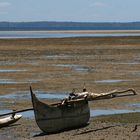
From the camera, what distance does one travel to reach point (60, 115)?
1964cm

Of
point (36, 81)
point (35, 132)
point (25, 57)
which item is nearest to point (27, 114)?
point (35, 132)

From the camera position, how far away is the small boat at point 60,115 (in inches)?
749

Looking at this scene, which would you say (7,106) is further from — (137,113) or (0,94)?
(137,113)

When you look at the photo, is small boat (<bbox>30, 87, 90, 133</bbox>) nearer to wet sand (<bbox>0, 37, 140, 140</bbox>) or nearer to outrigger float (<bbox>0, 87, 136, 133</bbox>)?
outrigger float (<bbox>0, 87, 136, 133</bbox>)

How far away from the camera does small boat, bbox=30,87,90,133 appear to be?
62.4ft

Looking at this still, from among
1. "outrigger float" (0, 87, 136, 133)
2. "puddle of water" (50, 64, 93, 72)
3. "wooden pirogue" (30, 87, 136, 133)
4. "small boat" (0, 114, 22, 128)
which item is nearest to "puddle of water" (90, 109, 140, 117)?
"outrigger float" (0, 87, 136, 133)

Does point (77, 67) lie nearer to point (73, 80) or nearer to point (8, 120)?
point (73, 80)

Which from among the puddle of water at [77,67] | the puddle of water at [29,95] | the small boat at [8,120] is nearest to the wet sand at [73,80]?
the puddle of water at [77,67]

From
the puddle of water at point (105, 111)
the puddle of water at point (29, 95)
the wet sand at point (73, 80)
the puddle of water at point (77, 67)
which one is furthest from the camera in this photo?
the puddle of water at point (77, 67)

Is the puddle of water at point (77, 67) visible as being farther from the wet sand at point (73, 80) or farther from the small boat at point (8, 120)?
the small boat at point (8, 120)

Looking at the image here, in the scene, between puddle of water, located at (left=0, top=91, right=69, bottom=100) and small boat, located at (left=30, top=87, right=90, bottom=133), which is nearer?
small boat, located at (left=30, top=87, right=90, bottom=133)

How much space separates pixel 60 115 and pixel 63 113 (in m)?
0.14

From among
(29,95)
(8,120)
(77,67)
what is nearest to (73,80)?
(29,95)

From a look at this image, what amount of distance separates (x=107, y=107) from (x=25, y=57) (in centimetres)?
2928
